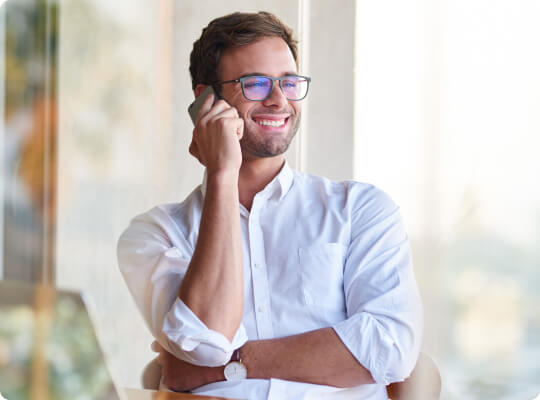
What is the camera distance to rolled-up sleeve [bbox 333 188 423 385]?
35.0 inches

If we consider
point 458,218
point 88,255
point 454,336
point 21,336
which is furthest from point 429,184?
point 21,336

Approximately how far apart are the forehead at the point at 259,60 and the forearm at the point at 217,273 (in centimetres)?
29

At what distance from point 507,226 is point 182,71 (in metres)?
0.65

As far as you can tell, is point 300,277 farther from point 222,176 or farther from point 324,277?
point 222,176

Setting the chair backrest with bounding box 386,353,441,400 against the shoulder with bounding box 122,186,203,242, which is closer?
the chair backrest with bounding box 386,353,441,400

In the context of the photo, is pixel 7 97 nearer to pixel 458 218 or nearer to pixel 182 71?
Answer: pixel 182 71

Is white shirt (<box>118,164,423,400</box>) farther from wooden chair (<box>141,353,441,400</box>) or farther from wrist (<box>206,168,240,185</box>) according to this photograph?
wrist (<box>206,168,240,185</box>)

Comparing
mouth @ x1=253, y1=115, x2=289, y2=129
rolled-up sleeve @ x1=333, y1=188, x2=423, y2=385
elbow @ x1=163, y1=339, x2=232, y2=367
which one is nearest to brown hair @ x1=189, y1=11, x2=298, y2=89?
mouth @ x1=253, y1=115, x2=289, y2=129

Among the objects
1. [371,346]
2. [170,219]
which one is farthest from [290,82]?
[371,346]

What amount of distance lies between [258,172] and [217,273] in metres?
0.29

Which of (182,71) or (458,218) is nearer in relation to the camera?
(458,218)

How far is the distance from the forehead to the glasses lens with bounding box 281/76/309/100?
0.05 feet

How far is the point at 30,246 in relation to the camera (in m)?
1.06

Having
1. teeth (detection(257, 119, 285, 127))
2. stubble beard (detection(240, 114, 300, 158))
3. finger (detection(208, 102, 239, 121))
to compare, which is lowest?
stubble beard (detection(240, 114, 300, 158))
